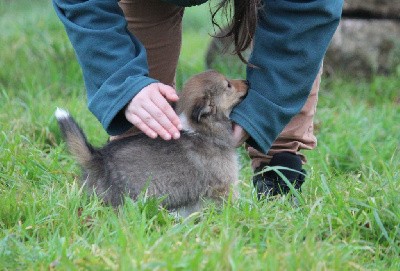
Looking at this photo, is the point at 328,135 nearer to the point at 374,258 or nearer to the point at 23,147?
the point at 23,147

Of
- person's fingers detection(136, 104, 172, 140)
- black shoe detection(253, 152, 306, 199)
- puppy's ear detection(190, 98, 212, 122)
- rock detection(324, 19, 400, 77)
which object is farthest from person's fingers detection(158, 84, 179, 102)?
rock detection(324, 19, 400, 77)

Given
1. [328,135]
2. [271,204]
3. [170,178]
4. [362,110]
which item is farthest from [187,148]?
[362,110]

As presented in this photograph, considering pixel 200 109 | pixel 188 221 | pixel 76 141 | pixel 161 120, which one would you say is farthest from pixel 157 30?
pixel 188 221

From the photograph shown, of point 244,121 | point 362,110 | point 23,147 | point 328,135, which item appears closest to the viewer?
point 244,121

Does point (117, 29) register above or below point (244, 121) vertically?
above

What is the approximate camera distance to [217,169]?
325 cm

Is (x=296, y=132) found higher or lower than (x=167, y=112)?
lower

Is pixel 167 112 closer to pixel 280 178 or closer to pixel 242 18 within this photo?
pixel 242 18

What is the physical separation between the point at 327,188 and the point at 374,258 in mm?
479

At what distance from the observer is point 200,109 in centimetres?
322

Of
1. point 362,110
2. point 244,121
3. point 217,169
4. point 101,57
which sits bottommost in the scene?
point 362,110

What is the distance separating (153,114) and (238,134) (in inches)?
20.7

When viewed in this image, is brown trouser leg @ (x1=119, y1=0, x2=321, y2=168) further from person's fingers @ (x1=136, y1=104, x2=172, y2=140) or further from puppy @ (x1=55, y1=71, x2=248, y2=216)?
person's fingers @ (x1=136, y1=104, x2=172, y2=140)

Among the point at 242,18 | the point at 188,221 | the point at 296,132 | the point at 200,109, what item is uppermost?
the point at 242,18
